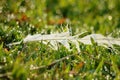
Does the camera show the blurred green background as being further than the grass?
Yes

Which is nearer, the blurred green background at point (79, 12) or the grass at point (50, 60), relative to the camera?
the grass at point (50, 60)

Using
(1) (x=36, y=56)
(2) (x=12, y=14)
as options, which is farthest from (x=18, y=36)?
(2) (x=12, y=14)

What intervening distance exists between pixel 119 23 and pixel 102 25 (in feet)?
2.05

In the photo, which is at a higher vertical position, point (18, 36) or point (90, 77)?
point (18, 36)

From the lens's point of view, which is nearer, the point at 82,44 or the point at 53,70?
the point at 53,70

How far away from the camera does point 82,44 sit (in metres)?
3.18

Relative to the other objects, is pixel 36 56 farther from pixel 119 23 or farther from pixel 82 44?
pixel 119 23


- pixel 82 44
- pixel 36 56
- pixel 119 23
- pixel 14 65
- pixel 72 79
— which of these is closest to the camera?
pixel 14 65

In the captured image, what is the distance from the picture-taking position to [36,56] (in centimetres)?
286

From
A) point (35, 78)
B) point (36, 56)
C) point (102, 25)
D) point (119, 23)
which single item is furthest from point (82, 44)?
point (119, 23)

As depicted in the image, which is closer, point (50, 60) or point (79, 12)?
point (50, 60)

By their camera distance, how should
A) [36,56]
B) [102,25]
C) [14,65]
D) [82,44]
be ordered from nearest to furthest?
[14,65] → [36,56] → [82,44] → [102,25]

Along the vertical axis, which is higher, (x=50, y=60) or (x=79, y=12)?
(x=50, y=60)

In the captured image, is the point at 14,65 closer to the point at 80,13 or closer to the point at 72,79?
the point at 72,79
